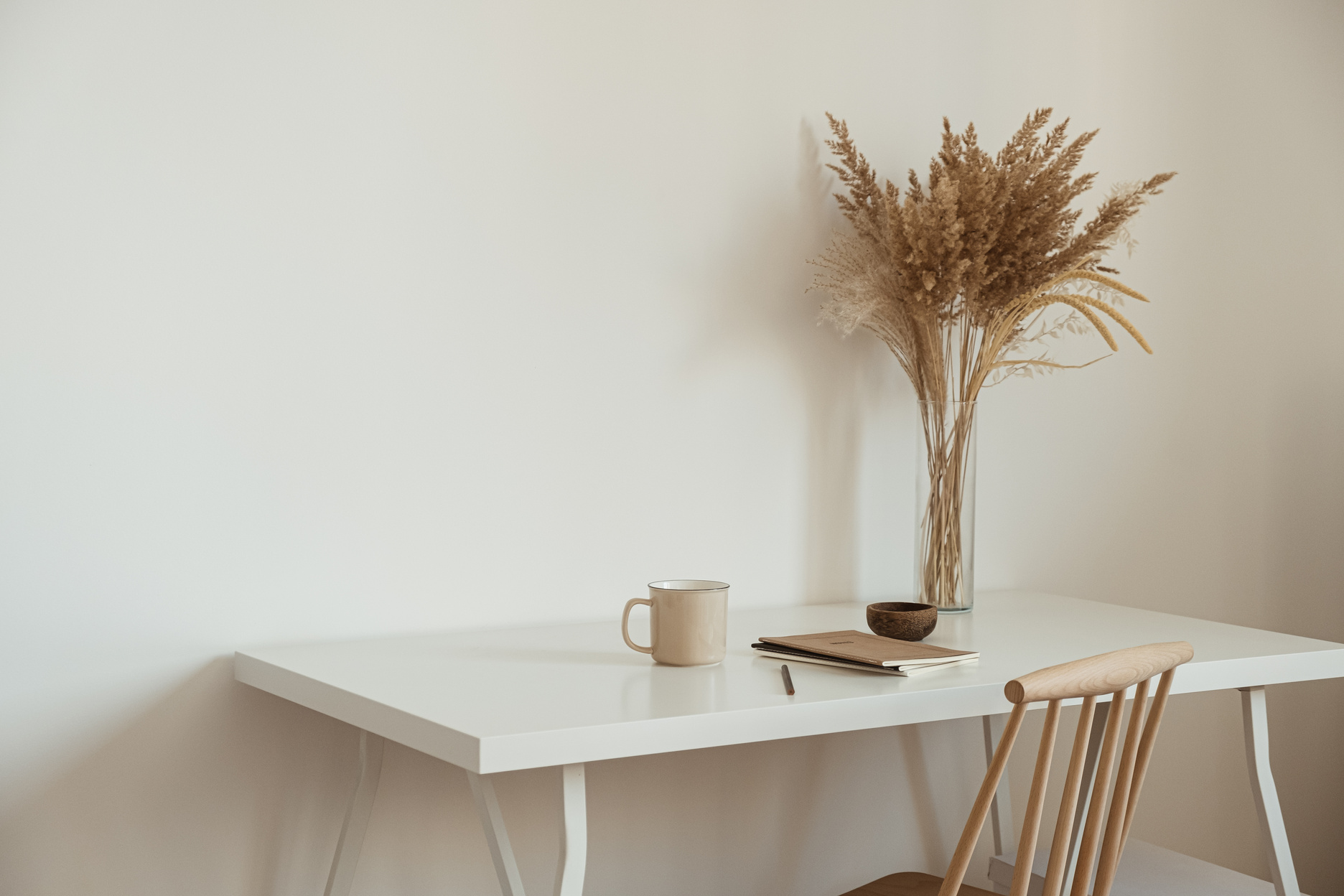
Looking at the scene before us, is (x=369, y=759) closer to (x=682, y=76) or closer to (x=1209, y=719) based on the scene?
(x=682, y=76)

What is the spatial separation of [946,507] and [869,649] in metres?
0.52

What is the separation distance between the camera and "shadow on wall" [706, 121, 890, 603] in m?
1.82

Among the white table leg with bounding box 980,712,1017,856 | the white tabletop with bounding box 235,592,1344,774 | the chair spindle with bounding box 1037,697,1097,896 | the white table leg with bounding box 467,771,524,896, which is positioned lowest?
the white table leg with bounding box 980,712,1017,856

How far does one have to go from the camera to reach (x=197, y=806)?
4.60ft

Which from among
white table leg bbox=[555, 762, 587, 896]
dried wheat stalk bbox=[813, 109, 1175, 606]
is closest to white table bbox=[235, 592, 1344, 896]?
white table leg bbox=[555, 762, 587, 896]

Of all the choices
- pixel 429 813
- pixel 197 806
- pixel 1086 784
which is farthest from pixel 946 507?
pixel 197 806

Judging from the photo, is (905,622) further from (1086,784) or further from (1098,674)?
(1086,784)

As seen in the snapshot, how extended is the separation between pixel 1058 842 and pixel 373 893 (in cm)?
90

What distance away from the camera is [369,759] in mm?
1456

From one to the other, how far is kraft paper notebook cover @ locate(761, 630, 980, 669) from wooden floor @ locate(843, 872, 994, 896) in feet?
1.09

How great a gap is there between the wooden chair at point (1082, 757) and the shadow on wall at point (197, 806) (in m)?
0.83

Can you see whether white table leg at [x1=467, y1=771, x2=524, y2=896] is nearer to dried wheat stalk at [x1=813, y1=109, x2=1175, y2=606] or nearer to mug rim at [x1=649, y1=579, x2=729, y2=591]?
mug rim at [x1=649, y1=579, x2=729, y2=591]

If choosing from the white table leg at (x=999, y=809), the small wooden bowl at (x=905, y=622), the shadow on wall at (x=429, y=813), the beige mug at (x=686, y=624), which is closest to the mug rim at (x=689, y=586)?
the beige mug at (x=686, y=624)

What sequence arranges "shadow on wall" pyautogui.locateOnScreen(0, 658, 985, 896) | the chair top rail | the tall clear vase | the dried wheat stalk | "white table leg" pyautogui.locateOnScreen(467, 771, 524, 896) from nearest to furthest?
1. the chair top rail
2. "white table leg" pyautogui.locateOnScreen(467, 771, 524, 896)
3. "shadow on wall" pyautogui.locateOnScreen(0, 658, 985, 896)
4. the dried wheat stalk
5. the tall clear vase
